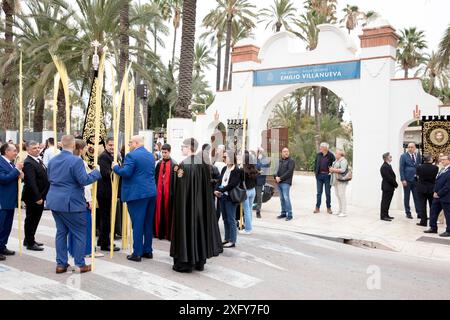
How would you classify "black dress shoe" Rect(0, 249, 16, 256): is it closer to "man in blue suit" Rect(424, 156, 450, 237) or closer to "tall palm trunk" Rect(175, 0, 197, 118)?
"man in blue suit" Rect(424, 156, 450, 237)

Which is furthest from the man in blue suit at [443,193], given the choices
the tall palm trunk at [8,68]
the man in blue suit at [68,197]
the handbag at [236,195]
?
the tall palm trunk at [8,68]

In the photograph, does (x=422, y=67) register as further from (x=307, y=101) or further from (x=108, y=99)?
(x=108, y=99)

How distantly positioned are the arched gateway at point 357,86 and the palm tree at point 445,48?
1.18 meters

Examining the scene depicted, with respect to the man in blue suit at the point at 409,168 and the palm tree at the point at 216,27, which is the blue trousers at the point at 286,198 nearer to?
the man in blue suit at the point at 409,168

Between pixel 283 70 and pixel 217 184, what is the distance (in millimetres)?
8015

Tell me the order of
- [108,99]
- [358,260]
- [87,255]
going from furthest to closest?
[108,99]
[358,260]
[87,255]

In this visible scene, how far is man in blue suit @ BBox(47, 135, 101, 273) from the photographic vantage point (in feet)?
17.7

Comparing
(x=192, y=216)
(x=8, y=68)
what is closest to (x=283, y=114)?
(x=8, y=68)

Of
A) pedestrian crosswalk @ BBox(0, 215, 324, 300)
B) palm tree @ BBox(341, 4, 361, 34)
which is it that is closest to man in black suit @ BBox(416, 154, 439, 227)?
pedestrian crosswalk @ BBox(0, 215, 324, 300)

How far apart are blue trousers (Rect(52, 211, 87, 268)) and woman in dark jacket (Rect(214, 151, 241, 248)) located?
2353 mm
